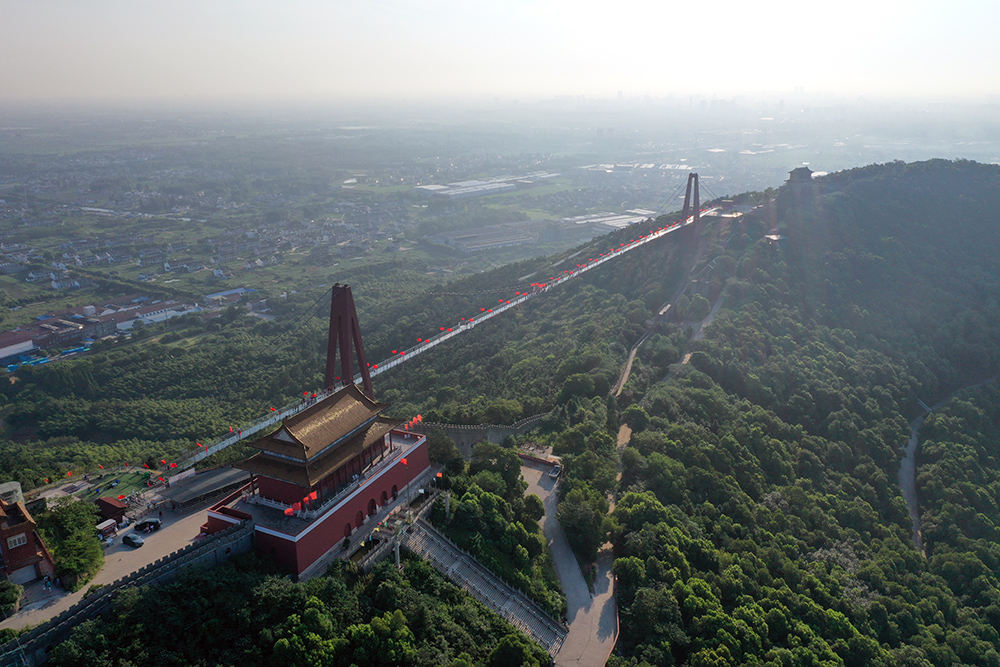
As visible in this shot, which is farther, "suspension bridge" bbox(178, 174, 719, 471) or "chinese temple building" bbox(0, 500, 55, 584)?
"suspension bridge" bbox(178, 174, 719, 471)

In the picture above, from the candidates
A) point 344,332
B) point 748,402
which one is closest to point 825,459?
point 748,402

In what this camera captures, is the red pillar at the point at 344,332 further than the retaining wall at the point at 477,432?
No

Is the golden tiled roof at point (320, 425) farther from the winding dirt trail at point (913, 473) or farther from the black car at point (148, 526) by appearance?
the winding dirt trail at point (913, 473)

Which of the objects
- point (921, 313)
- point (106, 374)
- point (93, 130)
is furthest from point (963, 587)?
point (93, 130)

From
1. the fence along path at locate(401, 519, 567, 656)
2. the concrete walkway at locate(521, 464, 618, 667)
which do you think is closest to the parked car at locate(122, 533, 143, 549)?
the fence along path at locate(401, 519, 567, 656)

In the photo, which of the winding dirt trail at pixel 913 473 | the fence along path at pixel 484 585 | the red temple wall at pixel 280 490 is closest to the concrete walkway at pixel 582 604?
the fence along path at pixel 484 585

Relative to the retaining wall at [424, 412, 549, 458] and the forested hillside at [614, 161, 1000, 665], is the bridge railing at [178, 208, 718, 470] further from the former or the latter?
the forested hillside at [614, 161, 1000, 665]

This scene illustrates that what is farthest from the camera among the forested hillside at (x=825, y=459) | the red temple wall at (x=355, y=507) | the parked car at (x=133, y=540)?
the forested hillside at (x=825, y=459)
